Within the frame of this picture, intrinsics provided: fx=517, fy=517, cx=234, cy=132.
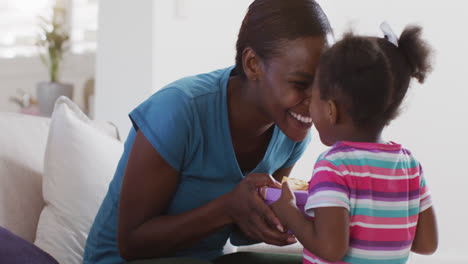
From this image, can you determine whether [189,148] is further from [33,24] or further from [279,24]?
[33,24]

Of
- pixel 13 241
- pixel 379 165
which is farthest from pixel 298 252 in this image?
pixel 13 241

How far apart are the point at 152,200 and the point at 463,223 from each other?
2.21 meters

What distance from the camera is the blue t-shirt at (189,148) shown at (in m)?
1.15

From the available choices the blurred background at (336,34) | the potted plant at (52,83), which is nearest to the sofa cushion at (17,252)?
the blurred background at (336,34)

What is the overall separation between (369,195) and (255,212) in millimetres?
248

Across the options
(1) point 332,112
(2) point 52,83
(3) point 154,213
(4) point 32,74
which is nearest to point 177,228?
(3) point 154,213

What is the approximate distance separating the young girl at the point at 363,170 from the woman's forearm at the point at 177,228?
6.7 inches

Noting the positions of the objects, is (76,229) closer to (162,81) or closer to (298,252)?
(298,252)

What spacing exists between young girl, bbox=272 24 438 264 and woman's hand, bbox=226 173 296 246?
0.14 ft

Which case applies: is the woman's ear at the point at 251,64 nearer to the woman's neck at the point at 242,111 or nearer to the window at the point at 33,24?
the woman's neck at the point at 242,111

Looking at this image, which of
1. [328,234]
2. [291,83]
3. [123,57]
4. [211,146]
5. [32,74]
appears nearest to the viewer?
→ [328,234]

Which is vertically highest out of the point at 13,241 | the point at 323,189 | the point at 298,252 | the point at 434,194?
the point at 323,189

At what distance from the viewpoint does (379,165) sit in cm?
94

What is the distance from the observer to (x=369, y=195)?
3.02 feet
